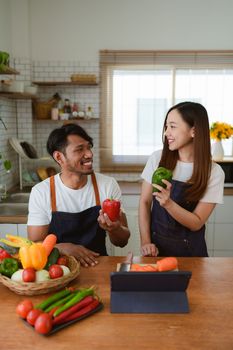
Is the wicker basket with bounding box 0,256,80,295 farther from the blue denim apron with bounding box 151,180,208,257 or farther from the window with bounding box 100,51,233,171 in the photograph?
the window with bounding box 100,51,233,171

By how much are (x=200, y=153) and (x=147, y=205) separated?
0.44 meters

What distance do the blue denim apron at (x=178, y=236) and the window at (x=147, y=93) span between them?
222 cm

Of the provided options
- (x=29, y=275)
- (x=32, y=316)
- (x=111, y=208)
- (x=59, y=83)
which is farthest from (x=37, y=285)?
(x=59, y=83)

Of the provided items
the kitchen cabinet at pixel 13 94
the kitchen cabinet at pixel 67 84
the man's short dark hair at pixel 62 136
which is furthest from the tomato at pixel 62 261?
the kitchen cabinet at pixel 67 84

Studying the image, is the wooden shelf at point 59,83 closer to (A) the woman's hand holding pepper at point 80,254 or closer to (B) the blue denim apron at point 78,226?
(B) the blue denim apron at point 78,226

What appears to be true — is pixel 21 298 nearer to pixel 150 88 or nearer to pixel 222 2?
pixel 150 88

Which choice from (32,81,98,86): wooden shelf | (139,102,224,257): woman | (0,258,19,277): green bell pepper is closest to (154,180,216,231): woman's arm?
(139,102,224,257): woman

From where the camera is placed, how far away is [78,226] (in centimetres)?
194

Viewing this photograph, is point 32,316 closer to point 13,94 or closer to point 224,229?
point 13,94

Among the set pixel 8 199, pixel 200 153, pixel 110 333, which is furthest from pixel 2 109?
pixel 110 333

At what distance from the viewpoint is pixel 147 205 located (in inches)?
81.9

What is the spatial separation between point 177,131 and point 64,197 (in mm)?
710

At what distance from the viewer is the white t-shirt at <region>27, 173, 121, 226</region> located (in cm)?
192

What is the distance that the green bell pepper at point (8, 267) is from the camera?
1.38 m
